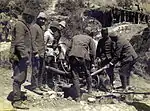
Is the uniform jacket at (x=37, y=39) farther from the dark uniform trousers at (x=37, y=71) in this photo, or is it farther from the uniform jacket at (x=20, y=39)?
the uniform jacket at (x=20, y=39)

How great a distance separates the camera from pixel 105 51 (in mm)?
8547

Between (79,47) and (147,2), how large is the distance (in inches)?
683

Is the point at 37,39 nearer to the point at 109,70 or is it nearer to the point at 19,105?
the point at 19,105

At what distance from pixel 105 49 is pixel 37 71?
1894 mm

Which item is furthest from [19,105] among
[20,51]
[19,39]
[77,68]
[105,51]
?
[105,51]

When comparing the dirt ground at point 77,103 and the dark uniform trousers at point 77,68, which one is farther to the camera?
the dark uniform trousers at point 77,68

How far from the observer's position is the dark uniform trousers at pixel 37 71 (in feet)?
26.2

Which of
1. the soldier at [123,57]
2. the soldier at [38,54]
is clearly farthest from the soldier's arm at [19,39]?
the soldier at [123,57]

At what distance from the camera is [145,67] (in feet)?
35.9

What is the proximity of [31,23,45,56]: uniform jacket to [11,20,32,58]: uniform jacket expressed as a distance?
82 centimetres

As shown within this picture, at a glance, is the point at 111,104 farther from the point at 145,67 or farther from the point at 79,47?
the point at 145,67

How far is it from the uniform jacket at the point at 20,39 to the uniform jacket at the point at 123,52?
8.71 ft

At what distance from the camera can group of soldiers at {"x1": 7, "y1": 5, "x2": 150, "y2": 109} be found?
670cm

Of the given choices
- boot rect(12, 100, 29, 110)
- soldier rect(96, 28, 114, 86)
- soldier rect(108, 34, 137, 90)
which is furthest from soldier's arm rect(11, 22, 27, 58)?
soldier rect(108, 34, 137, 90)
